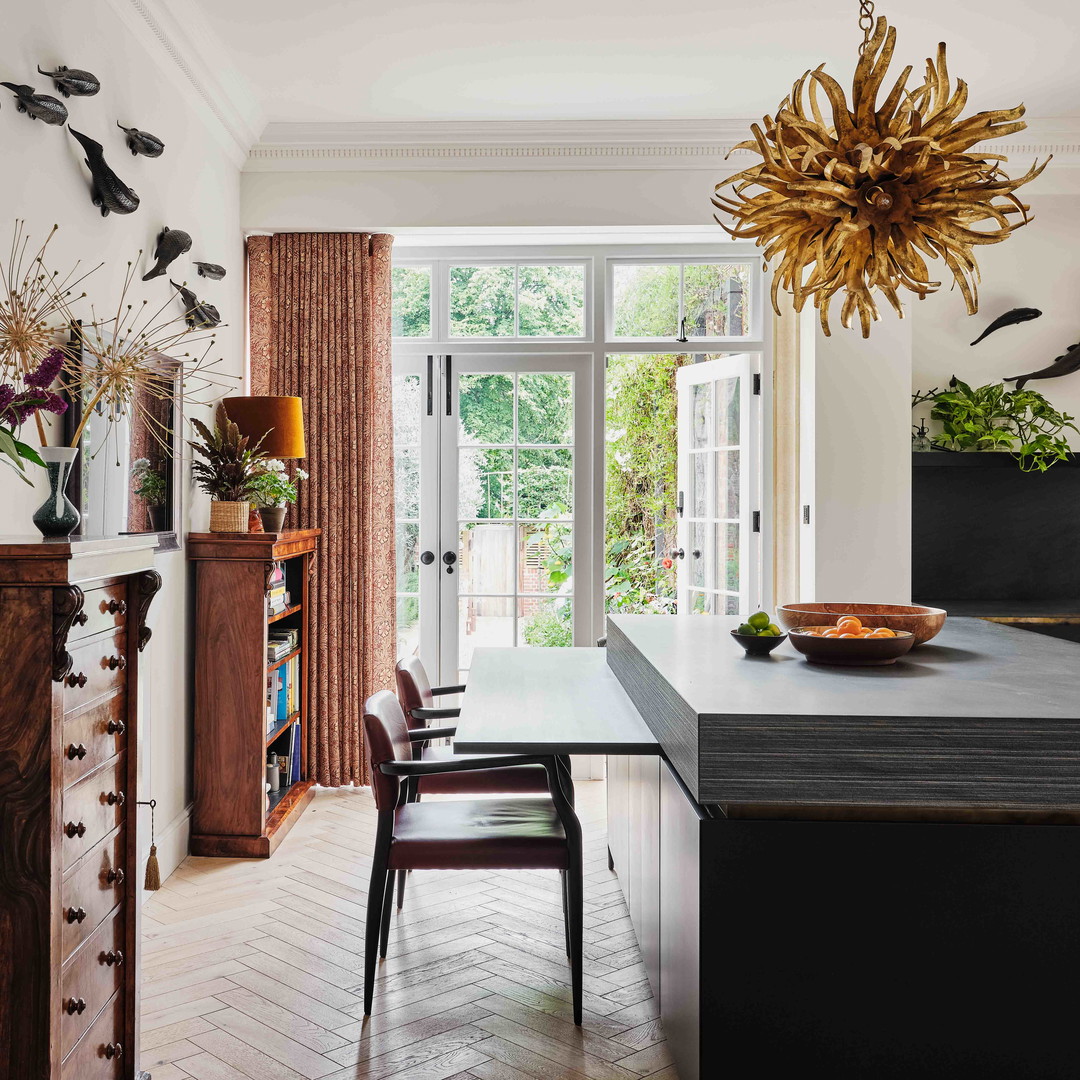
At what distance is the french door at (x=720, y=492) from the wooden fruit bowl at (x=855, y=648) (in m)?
2.53

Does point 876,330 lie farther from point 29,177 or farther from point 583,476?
point 29,177

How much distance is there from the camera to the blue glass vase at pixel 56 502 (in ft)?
5.82

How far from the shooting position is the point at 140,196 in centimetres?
318

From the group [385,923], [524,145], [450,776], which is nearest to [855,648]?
[450,776]

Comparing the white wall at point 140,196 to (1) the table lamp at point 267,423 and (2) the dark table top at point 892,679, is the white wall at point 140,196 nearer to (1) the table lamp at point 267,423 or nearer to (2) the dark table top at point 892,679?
(1) the table lamp at point 267,423

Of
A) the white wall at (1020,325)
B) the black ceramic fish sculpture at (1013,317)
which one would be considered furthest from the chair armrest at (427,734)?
the black ceramic fish sculpture at (1013,317)

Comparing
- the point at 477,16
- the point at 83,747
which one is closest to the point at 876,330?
the point at 477,16

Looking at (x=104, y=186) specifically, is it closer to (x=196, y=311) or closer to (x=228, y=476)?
(x=196, y=311)

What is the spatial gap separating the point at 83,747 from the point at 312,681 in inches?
107

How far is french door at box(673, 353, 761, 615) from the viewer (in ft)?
15.8

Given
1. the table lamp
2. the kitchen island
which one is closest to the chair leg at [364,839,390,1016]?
the kitchen island

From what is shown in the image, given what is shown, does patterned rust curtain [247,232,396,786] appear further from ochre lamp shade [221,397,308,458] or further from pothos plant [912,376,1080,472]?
pothos plant [912,376,1080,472]

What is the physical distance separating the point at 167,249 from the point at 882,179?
2.34 m

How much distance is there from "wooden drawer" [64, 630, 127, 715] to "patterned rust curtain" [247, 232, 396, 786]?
2.52 m
